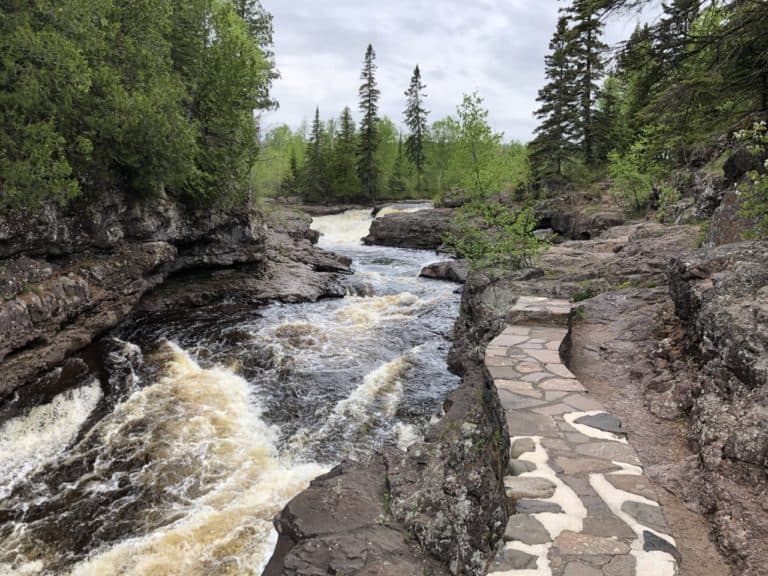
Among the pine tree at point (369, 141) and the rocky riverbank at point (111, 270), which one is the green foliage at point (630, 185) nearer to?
the rocky riverbank at point (111, 270)

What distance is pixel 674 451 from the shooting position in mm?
4254

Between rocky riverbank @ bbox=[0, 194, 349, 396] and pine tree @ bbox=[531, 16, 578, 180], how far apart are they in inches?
792

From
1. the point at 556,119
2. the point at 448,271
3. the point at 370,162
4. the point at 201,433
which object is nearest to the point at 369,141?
the point at 370,162

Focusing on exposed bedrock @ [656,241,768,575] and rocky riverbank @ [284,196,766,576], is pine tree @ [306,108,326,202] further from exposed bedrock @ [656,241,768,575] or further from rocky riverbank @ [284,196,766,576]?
exposed bedrock @ [656,241,768,575]

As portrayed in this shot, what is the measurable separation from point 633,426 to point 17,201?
10.2m

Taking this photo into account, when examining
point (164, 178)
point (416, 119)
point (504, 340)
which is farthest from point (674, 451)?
point (416, 119)

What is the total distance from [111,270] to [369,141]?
40.3 m

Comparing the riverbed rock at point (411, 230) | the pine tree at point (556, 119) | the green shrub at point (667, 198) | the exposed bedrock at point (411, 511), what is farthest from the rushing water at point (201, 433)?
the pine tree at point (556, 119)

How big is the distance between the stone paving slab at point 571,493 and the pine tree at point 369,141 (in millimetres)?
45273

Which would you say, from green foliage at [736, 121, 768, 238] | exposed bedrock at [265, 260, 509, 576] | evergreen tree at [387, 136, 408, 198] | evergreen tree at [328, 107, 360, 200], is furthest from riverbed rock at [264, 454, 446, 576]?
evergreen tree at [387, 136, 408, 198]

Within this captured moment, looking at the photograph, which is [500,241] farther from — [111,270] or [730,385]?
[111,270]

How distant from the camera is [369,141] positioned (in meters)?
48.4

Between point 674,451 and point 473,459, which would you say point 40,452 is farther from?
point 674,451

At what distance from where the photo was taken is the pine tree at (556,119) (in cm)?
3094
